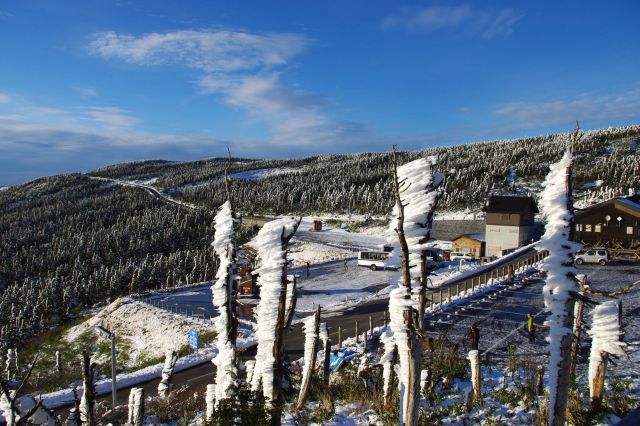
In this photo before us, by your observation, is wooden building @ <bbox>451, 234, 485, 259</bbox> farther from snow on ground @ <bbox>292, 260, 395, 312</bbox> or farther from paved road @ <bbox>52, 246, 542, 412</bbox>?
paved road @ <bbox>52, 246, 542, 412</bbox>

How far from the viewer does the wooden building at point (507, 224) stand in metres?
44.6

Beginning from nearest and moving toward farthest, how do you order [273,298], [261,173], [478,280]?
[273,298], [478,280], [261,173]

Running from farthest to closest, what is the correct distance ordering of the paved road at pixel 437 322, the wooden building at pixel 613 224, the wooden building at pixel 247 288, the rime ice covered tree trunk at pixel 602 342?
the wooden building at pixel 613 224, the wooden building at pixel 247 288, the paved road at pixel 437 322, the rime ice covered tree trunk at pixel 602 342

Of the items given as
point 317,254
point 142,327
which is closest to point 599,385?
point 142,327

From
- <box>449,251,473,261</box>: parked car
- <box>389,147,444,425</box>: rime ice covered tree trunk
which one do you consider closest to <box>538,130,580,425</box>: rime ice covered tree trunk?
<box>389,147,444,425</box>: rime ice covered tree trunk

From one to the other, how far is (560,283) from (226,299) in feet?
18.2

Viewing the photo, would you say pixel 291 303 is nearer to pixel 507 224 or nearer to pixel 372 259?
pixel 372 259

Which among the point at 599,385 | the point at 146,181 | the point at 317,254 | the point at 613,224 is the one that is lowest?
the point at 317,254

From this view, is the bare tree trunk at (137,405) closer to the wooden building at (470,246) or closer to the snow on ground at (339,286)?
the snow on ground at (339,286)

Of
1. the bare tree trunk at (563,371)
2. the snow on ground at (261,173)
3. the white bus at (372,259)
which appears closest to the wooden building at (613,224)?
the white bus at (372,259)

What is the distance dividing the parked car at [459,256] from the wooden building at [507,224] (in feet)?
9.68

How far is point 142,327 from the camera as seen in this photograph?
104 ft

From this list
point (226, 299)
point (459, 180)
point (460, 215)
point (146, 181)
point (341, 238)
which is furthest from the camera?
point (146, 181)

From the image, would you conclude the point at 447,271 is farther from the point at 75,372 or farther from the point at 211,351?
the point at 75,372
